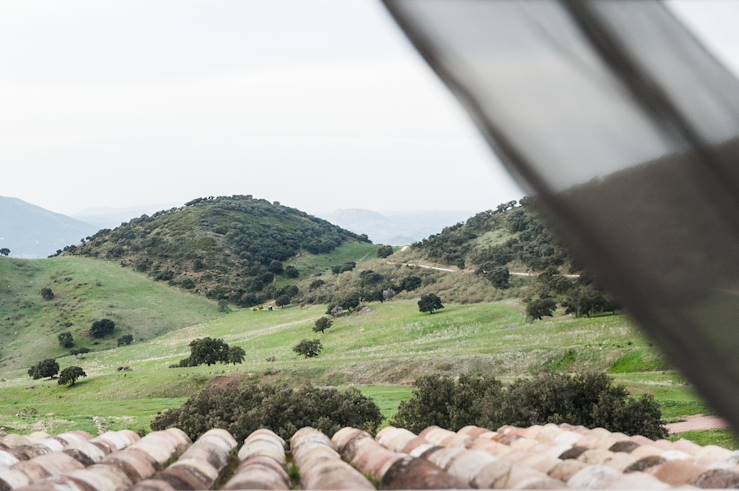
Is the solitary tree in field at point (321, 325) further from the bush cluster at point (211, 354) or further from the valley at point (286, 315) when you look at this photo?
the bush cluster at point (211, 354)

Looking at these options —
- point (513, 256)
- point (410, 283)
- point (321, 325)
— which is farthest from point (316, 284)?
point (321, 325)

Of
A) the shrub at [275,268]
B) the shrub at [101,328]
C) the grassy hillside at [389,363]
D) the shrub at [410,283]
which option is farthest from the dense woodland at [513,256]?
the shrub at [101,328]

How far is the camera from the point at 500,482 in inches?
152

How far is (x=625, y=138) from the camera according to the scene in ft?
5.46

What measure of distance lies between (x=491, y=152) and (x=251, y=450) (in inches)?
188

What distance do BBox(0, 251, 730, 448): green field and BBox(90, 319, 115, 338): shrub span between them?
1.18 m

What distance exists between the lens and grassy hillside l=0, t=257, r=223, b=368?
6800 centimetres

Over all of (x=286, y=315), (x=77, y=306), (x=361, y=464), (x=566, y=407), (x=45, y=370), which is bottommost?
(x=566, y=407)

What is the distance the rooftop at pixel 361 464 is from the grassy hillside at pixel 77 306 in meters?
62.1

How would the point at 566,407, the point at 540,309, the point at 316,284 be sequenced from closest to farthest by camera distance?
the point at 566,407 → the point at 540,309 → the point at 316,284

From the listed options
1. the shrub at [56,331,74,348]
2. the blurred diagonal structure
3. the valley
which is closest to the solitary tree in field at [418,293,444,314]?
the valley

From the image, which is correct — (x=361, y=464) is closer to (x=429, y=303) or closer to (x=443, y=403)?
(x=443, y=403)

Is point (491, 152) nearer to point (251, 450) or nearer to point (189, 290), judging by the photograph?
point (251, 450)

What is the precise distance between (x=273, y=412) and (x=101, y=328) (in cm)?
5617
